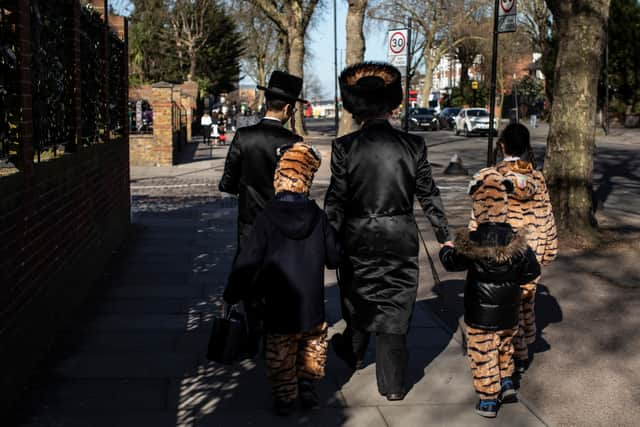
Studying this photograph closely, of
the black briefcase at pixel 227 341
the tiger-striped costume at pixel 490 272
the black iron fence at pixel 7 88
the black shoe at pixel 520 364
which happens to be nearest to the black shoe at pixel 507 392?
the tiger-striped costume at pixel 490 272

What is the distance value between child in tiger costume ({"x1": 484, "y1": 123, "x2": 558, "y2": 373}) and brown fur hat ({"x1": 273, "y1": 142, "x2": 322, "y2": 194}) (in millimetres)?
1264

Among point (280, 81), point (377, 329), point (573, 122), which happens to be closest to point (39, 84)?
point (280, 81)

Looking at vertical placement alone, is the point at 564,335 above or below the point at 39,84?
below

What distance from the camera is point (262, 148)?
5.68 metres

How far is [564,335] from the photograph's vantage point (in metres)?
6.58

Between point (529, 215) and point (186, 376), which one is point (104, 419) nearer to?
point (186, 376)

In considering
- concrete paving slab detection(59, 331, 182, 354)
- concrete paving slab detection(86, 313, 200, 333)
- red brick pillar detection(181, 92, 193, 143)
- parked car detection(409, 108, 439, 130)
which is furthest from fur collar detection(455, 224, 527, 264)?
parked car detection(409, 108, 439, 130)

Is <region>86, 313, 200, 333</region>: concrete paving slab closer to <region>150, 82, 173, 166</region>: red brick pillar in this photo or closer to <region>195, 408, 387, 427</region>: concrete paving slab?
<region>195, 408, 387, 427</region>: concrete paving slab

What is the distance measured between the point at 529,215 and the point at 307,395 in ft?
5.88

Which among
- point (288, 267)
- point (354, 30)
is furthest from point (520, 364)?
point (354, 30)

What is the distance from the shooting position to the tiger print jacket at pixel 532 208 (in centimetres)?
524

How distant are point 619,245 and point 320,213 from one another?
21.6 feet

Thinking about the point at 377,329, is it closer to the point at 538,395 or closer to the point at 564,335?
the point at 538,395

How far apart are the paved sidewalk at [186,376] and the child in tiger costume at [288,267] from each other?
0.97ft
